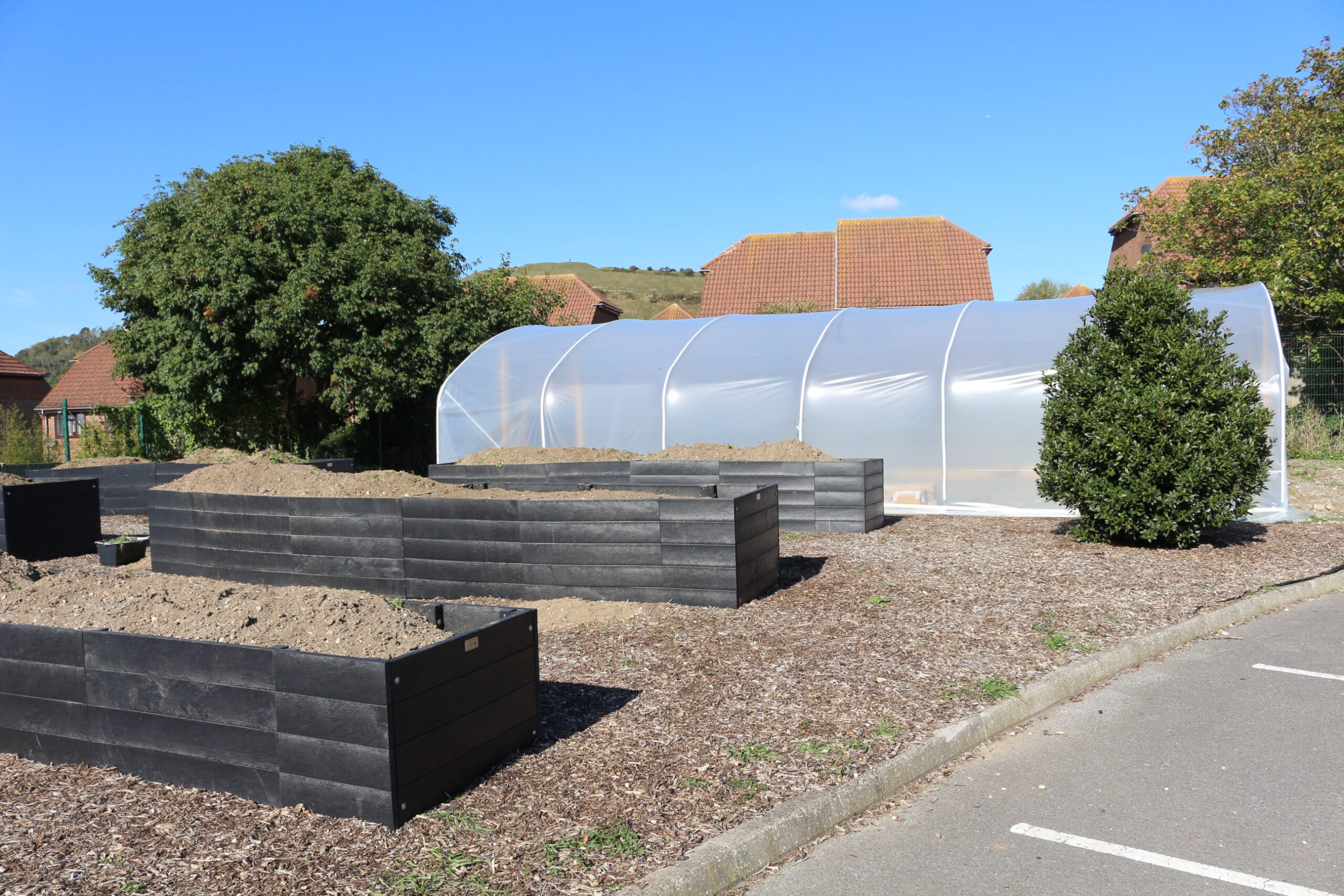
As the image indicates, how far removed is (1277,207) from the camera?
60.8ft

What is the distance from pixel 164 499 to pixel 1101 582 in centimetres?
901

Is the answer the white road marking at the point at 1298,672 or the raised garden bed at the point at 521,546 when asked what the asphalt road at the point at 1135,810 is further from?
the raised garden bed at the point at 521,546

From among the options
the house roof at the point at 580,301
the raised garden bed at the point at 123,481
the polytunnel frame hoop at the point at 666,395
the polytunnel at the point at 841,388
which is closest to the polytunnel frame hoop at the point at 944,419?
the polytunnel at the point at 841,388

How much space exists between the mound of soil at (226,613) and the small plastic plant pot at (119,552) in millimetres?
5009

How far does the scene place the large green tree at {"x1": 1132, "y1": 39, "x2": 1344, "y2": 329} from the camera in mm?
17547

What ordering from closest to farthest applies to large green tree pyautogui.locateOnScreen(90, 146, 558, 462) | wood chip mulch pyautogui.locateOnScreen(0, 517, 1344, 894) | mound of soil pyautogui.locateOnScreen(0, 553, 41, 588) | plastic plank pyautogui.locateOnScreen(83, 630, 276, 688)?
1. wood chip mulch pyautogui.locateOnScreen(0, 517, 1344, 894)
2. plastic plank pyautogui.locateOnScreen(83, 630, 276, 688)
3. mound of soil pyautogui.locateOnScreen(0, 553, 41, 588)
4. large green tree pyautogui.locateOnScreen(90, 146, 558, 462)

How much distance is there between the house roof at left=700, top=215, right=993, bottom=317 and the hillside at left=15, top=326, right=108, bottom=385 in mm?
65123

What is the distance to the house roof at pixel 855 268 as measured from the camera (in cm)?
3509

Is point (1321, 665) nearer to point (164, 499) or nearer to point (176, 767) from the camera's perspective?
point (176, 767)

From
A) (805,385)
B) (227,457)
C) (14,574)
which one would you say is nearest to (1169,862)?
(14,574)

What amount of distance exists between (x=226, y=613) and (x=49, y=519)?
8176mm

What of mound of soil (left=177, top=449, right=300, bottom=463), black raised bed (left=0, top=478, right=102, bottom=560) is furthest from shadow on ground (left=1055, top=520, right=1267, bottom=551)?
black raised bed (left=0, top=478, right=102, bottom=560)

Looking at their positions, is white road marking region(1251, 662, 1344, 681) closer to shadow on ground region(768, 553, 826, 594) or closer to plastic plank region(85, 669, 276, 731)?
shadow on ground region(768, 553, 826, 594)

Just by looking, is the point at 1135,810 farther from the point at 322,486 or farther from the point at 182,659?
the point at 322,486
